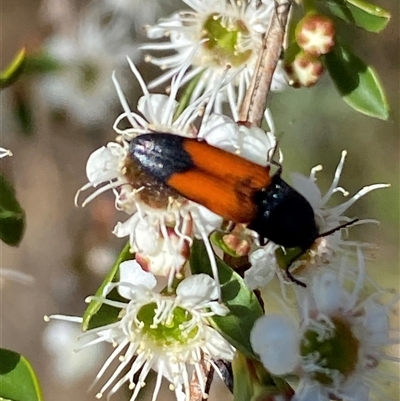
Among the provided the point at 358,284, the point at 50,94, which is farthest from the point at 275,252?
the point at 50,94

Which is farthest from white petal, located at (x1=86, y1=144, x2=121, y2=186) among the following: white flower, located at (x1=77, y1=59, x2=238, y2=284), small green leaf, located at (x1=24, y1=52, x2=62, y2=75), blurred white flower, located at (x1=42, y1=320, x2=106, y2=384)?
blurred white flower, located at (x1=42, y1=320, x2=106, y2=384)

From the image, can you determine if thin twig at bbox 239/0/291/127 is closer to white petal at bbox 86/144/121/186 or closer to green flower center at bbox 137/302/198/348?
white petal at bbox 86/144/121/186

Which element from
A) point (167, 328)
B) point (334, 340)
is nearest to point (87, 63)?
point (167, 328)

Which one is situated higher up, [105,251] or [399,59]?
[399,59]

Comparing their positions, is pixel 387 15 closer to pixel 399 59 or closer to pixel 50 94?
pixel 50 94

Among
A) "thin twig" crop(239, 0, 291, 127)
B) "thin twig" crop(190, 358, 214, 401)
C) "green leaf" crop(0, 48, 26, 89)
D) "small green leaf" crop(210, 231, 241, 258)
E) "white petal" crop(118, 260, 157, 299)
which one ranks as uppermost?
"thin twig" crop(239, 0, 291, 127)

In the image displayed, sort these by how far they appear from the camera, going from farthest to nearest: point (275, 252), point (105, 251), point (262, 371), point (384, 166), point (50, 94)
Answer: point (384, 166), point (105, 251), point (50, 94), point (275, 252), point (262, 371)
